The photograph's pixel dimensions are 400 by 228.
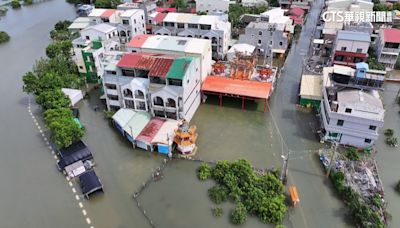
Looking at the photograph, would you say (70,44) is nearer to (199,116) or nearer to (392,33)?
(199,116)

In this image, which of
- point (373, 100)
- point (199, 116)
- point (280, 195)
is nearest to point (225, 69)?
point (199, 116)

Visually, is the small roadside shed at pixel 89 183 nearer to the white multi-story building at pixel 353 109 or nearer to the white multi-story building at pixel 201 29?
the white multi-story building at pixel 353 109

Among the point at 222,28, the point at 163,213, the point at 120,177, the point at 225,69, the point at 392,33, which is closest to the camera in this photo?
the point at 163,213

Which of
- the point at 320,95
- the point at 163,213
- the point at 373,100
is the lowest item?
the point at 163,213

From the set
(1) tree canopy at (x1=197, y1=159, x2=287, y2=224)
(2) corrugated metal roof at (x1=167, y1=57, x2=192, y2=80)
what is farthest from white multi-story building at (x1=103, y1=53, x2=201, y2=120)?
(1) tree canopy at (x1=197, y1=159, x2=287, y2=224)

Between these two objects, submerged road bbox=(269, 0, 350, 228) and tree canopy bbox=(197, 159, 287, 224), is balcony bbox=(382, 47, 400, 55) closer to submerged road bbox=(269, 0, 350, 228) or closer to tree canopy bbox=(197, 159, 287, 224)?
submerged road bbox=(269, 0, 350, 228)

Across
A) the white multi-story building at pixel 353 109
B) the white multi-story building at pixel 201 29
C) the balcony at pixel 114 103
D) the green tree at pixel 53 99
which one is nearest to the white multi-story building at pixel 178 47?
the balcony at pixel 114 103
